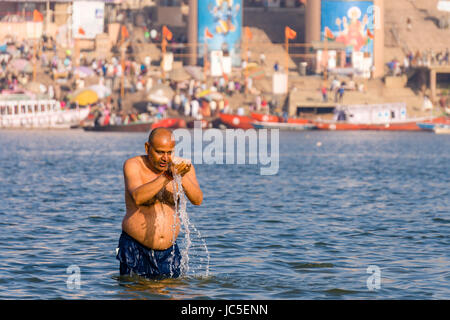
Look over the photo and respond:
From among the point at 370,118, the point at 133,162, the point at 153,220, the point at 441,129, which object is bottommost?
the point at 441,129

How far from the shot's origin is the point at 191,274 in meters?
14.4

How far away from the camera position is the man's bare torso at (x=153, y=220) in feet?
38.3

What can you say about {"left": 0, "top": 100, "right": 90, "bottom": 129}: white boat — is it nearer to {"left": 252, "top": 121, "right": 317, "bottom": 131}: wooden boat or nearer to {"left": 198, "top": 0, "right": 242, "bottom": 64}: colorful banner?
{"left": 252, "top": 121, "right": 317, "bottom": 131}: wooden boat

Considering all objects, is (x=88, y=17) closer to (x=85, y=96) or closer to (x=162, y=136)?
(x=85, y=96)

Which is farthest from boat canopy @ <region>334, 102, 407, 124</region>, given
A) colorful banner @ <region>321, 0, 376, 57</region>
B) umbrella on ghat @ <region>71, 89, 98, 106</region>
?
umbrella on ghat @ <region>71, 89, 98, 106</region>

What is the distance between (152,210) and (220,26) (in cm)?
8588

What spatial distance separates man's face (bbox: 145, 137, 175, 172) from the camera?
35.7ft

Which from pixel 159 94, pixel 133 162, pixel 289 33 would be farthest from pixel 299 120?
pixel 133 162

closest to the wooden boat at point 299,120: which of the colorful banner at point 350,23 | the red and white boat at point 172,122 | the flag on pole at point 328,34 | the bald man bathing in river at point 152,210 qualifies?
the red and white boat at point 172,122

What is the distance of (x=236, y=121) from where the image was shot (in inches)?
3221

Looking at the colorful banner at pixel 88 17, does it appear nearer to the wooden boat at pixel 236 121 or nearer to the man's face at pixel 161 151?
the wooden boat at pixel 236 121
